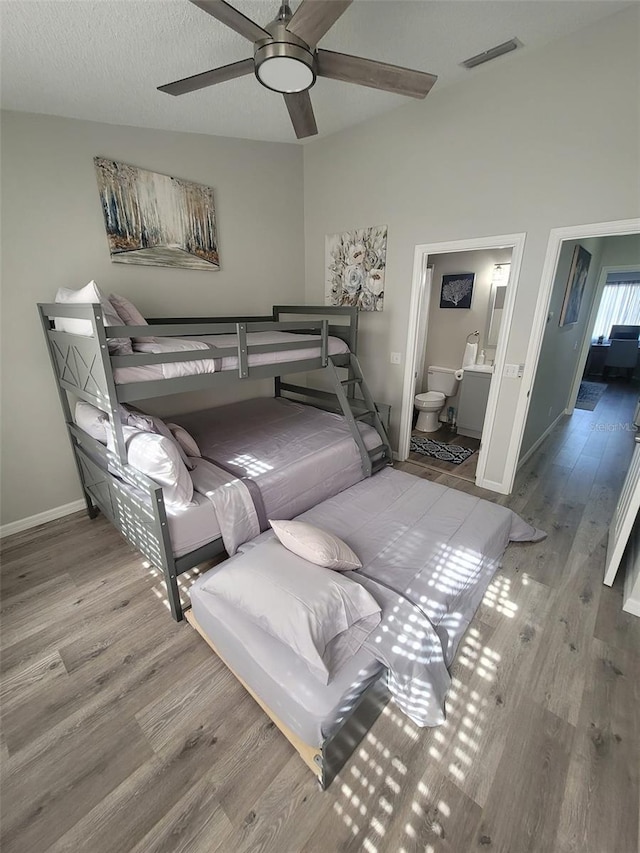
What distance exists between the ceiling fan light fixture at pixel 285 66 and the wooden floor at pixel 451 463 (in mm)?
3038

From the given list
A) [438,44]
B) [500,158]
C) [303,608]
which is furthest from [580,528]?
[438,44]

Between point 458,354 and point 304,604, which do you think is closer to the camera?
point 304,604

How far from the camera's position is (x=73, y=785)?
4.08 feet

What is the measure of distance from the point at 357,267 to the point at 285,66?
2.18 meters

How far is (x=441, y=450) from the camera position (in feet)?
13.0

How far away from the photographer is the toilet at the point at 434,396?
4.39m

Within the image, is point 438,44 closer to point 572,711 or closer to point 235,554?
point 235,554

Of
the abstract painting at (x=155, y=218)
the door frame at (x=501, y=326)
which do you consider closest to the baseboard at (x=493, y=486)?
the door frame at (x=501, y=326)

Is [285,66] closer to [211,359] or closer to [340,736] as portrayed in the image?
[211,359]

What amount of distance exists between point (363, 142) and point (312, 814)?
444 centimetres

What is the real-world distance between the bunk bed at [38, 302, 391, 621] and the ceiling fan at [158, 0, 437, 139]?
114cm

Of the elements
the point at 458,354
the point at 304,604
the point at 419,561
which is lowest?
the point at 419,561

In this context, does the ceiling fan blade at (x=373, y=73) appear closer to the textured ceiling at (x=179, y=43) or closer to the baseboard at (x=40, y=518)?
the textured ceiling at (x=179, y=43)

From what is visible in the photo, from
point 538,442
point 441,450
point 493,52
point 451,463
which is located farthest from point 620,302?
point 493,52
